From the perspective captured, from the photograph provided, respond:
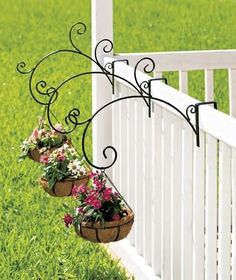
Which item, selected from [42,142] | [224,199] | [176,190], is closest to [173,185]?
[176,190]

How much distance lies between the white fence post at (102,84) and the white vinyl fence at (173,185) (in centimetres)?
6

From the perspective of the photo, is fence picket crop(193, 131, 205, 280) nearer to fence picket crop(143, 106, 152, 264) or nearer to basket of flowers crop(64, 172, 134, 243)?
basket of flowers crop(64, 172, 134, 243)

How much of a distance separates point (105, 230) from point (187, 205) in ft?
1.07

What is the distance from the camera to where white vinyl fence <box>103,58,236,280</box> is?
9.95 ft

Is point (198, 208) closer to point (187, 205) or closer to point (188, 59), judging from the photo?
point (187, 205)

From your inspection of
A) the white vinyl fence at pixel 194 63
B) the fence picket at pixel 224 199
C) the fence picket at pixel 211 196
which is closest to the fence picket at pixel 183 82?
the white vinyl fence at pixel 194 63

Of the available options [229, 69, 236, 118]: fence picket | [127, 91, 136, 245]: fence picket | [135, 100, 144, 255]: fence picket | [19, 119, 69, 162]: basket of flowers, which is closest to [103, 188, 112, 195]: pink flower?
[135, 100, 144, 255]: fence picket

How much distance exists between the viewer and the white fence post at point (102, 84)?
4441mm

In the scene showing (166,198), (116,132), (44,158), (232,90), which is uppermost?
(232,90)

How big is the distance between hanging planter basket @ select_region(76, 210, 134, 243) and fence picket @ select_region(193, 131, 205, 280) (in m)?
0.34

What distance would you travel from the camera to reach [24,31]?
11.3m

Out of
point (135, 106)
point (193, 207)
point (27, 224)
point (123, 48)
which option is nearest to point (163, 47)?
point (123, 48)

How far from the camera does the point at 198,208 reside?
3285mm

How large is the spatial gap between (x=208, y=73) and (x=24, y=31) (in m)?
6.78
